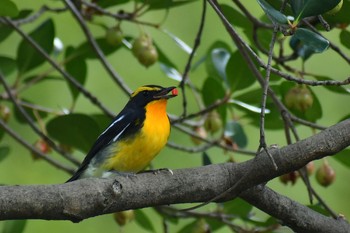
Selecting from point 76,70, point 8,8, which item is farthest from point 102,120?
point 8,8

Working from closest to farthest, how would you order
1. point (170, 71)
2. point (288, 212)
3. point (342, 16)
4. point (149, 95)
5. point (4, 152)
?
point (288, 212)
point (342, 16)
point (149, 95)
point (4, 152)
point (170, 71)

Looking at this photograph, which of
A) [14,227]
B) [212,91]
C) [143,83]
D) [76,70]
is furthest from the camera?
[143,83]

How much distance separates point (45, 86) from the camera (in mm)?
5316

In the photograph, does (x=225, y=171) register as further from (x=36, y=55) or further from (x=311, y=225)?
(x=36, y=55)

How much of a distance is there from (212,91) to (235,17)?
472 millimetres

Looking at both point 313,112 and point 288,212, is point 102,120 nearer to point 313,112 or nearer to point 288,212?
point 313,112

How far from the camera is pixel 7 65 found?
430 centimetres

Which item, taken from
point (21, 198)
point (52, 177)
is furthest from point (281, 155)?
point (52, 177)

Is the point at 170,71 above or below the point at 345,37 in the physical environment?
below

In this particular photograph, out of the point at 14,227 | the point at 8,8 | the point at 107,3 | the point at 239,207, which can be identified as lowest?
the point at 14,227

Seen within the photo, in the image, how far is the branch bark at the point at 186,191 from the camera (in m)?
2.34

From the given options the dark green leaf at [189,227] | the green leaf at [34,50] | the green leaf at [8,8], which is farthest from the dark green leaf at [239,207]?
the green leaf at [8,8]

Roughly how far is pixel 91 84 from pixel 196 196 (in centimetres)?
288

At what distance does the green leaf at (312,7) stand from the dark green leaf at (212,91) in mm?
1265
